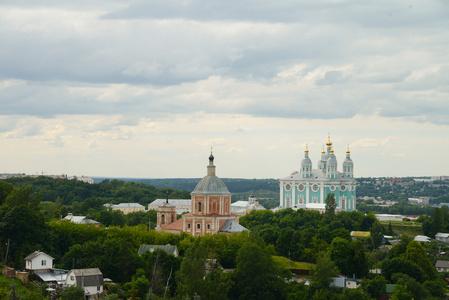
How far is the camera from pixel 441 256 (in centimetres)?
7288

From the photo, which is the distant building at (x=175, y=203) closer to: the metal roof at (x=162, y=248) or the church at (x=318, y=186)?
the church at (x=318, y=186)

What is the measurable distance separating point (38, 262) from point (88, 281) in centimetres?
550

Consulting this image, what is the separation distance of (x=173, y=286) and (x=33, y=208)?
13.0 metres

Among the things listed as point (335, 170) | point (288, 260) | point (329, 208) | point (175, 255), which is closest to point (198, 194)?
point (288, 260)

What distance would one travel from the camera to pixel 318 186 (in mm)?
115812

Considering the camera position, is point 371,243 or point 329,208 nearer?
point 371,243

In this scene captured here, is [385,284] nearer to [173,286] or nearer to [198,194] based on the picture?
[173,286]

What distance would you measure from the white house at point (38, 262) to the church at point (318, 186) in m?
68.7

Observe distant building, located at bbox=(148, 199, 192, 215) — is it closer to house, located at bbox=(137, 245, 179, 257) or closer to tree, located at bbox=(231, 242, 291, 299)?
house, located at bbox=(137, 245, 179, 257)

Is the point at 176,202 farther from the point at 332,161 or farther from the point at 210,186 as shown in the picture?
the point at 210,186

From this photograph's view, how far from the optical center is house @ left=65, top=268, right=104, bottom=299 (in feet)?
140

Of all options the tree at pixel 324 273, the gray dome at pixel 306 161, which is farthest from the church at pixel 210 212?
the gray dome at pixel 306 161

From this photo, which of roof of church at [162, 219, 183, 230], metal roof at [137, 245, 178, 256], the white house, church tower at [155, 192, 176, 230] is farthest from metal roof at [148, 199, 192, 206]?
the white house

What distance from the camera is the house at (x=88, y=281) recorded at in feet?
140
